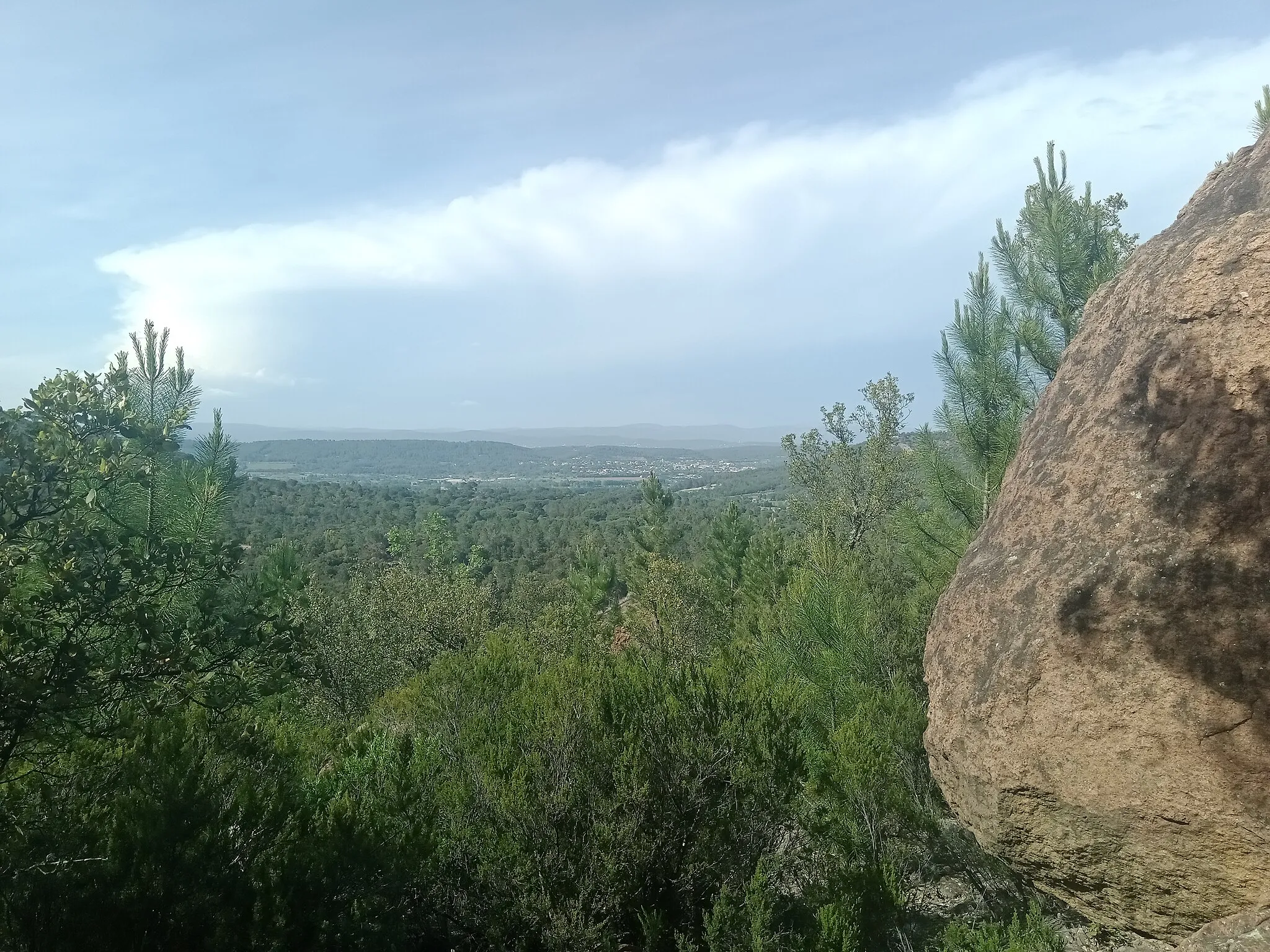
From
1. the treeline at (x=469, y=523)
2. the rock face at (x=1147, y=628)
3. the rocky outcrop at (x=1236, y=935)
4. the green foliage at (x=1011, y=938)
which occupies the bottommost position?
the treeline at (x=469, y=523)

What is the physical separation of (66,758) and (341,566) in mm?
38264

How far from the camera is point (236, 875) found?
4.98 m

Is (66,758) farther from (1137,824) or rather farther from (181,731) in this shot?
(1137,824)

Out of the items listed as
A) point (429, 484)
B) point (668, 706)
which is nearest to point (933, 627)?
point (668, 706)

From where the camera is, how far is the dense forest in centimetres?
431

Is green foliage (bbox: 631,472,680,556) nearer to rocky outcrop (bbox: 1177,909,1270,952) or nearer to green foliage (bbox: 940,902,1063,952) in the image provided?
green foliage (bbox: 940,902,1063,952)

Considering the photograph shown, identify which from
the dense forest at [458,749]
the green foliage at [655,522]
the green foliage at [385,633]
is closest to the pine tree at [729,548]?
the green foliage at [655,522]

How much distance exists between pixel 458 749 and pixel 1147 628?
595 centimetres

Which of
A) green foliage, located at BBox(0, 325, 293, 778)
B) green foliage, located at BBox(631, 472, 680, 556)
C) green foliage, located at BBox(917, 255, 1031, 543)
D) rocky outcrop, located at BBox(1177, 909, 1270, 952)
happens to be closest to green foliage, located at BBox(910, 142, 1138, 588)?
green foliage, located at BBox(917, 255, 1031, 543)

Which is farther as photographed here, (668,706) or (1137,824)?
(668,706)

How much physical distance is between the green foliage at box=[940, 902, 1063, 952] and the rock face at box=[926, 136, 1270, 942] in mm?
539

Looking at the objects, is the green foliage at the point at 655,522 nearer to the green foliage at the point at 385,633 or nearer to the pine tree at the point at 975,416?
the green foliage at the point at 385,633

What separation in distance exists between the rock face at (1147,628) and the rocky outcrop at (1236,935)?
8 centimetres

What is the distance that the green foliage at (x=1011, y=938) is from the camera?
488 cm
